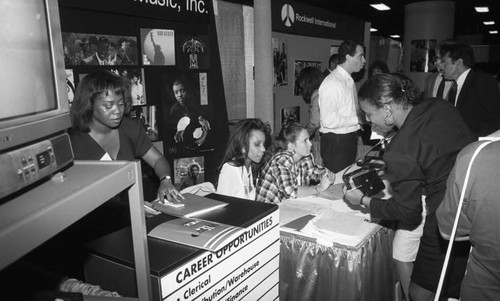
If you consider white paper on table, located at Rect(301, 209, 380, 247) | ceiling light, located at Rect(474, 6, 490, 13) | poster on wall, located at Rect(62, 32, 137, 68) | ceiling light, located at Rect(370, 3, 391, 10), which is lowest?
white paper on table, located at Rect(301, 209, 380, 247)

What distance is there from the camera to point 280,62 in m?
5.02

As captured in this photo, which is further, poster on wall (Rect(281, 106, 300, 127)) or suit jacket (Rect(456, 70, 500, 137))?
poster on wall (Rect(281, 106, 300, 127))

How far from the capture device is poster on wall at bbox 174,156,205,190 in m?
3.66

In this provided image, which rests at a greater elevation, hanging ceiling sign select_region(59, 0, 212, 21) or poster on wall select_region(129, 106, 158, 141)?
hanging ceiling sign select_region(59, 0, 212, 21)

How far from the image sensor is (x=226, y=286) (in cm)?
123

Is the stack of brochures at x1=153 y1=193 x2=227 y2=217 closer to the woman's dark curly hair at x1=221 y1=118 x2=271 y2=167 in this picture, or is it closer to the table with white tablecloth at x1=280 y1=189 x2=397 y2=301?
the table with white tablecloth at x1=280 y1=189 x2=397 y2=301

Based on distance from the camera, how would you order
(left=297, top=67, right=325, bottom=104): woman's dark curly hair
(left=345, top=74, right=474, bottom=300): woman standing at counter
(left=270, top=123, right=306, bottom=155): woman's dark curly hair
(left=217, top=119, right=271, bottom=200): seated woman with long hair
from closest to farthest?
(left=345, top=74, right=474, bottom=300): woman standing at counter < (left=217, top=119, right=271, bottom=200): seated woman with long hair < (left=270, top=123, right=306, bottom=155): woman's dark curly hair < (left=297, top=67, right=325, bottom=104): woman's dark curly hair

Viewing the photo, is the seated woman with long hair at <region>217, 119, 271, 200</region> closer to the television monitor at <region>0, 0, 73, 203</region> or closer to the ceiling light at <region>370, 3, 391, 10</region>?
the television monitor at <region>0, 0, 73, 203</region>

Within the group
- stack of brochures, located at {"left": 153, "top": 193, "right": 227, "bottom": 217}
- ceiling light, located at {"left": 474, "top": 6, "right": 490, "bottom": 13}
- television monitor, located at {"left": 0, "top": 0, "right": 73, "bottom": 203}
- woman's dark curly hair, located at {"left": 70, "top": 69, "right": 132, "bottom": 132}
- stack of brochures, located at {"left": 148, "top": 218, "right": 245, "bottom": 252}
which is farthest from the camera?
ceiling light, located at {"left": 474, "top": 6, "right": 490, "bottom": 13}

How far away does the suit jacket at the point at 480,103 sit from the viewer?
11.1ft

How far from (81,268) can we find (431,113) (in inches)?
58.1

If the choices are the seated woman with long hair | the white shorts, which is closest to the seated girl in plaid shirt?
the seated woman with long hair

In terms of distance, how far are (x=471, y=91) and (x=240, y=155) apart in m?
2.38

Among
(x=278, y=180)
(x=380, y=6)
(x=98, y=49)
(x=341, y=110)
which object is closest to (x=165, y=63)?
(x=98, y=49)
